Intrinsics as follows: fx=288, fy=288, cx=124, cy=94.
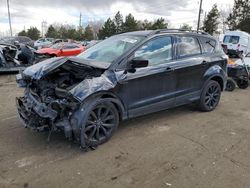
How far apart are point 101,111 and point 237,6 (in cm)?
4508

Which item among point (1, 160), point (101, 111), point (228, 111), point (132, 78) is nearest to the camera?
point (1, 160)

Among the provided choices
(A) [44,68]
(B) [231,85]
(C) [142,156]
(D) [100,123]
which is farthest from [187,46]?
(B) [231,85]

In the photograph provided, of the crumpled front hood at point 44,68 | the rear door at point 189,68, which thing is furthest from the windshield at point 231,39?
the crumpled front hood at point 44,68

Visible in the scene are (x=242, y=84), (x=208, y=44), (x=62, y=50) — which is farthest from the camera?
(x=62, y=50)

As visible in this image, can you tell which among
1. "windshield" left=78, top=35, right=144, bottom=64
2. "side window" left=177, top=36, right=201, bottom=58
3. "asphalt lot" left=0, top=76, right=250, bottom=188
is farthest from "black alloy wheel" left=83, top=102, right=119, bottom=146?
"side window" left=177, top=36, right=201, bottom=58

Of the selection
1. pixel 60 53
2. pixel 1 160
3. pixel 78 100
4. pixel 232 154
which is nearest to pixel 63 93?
pixel 78 100

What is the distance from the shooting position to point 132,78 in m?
4.70

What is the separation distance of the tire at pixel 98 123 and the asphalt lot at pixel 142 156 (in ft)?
0.50

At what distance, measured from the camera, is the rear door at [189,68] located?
548 cm

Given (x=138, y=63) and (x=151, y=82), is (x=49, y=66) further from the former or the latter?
(x=151, y=82)

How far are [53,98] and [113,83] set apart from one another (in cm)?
93

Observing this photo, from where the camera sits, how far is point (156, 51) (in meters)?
5.12

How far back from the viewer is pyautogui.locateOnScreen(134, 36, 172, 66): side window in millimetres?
4932

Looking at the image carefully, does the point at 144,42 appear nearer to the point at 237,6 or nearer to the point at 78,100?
the point at 78,100
